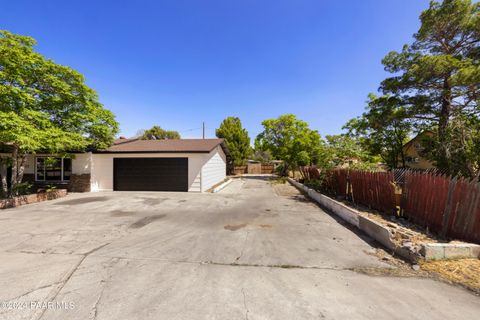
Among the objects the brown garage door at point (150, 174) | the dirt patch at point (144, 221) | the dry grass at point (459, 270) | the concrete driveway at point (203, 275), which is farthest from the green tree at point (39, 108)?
the dry grass at point (459, 270)

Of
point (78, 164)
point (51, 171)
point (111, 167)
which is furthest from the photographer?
point (111, 167)

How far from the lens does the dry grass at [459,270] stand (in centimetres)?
319

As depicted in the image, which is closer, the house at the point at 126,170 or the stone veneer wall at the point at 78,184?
the stone veneer wall at the point at 78,184

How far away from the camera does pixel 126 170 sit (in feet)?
42.9

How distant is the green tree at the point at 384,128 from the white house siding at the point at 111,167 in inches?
477

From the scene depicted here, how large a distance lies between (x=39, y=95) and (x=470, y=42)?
2255 cm

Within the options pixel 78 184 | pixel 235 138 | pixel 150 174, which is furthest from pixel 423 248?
pixel 235 138

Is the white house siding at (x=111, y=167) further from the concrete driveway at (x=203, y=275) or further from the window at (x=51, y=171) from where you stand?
the concrete driveway at (x=203, y=275)

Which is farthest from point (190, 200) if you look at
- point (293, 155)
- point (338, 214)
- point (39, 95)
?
point (293, 155)

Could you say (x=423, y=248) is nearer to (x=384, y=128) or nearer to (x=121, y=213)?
(x=121, y=213)

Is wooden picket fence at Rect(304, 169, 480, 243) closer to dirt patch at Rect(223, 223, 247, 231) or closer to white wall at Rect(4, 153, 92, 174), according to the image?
dirt patch at Rect(223, 223, 247, 231)

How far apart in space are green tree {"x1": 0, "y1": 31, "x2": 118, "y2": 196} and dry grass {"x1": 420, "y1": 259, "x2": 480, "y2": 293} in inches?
487

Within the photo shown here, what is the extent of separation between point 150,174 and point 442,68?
16.8m

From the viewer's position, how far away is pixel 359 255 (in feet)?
13.8
